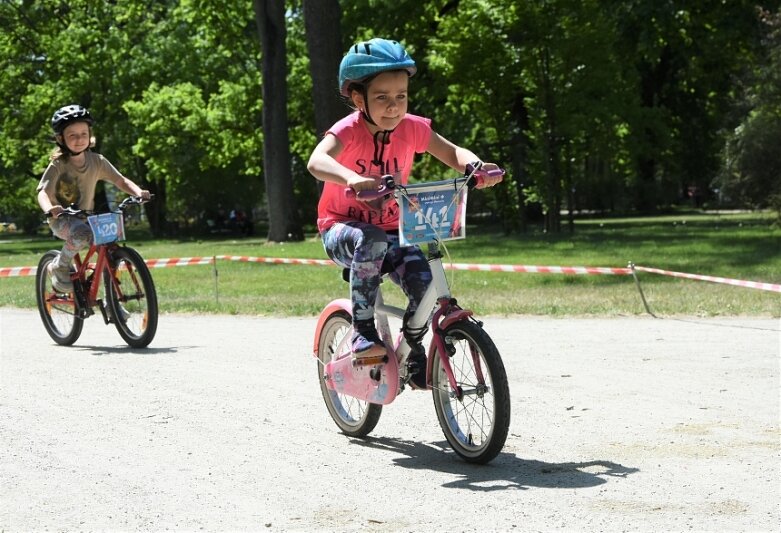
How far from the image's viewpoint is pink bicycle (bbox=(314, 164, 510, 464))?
18.7 feet

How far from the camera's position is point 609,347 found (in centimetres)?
1029

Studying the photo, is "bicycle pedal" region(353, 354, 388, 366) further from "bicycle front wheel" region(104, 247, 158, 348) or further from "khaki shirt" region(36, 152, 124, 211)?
"khaki shirt" region(36, 152, 124, 211)

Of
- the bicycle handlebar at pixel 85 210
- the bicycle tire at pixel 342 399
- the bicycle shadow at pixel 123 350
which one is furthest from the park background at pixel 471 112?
the bicycle tire at pixel 342 399

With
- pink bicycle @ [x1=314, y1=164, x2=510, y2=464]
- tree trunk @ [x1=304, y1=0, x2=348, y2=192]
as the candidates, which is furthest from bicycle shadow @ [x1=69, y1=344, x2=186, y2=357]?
tree trunk @ [x1=304, y1=0, x2=348, y2=192]

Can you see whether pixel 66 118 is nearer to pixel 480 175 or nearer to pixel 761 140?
pixel 480 175

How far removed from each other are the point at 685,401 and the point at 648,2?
1007 inches

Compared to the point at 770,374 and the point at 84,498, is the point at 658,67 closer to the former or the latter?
the point at 770,374

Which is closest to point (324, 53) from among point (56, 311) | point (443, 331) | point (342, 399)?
point (56, 311)

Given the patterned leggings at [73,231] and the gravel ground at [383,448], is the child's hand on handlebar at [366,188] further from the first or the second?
the patterned leggings at [73,231]

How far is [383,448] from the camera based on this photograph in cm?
645

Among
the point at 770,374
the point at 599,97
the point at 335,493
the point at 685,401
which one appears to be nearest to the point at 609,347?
the point at 770,374

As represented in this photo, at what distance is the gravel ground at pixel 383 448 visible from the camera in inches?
197

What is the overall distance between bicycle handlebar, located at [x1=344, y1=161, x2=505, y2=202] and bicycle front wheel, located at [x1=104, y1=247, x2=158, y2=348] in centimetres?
516

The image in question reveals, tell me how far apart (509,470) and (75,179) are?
6.47m
